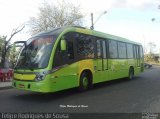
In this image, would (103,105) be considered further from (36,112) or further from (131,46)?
(131,46)

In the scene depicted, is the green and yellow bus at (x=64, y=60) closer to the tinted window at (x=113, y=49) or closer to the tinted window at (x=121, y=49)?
the tinted window at (x=113, y=49)

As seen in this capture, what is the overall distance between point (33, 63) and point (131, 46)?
37.8 feet

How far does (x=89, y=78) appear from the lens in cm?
1552

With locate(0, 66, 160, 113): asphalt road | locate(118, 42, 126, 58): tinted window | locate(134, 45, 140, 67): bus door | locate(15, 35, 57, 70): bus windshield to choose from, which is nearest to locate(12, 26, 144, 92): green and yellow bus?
locate(15, 35, 57, 70): bus windshield

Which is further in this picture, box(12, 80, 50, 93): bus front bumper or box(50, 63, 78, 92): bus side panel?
box(50, 63, 78, 92): bus side panel

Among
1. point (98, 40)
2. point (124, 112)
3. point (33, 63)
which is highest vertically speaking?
point (98, 40)

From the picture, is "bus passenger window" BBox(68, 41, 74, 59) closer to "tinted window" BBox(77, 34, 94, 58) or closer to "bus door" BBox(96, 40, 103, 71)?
"tinted window" BBox(77, 34, 94, 58)

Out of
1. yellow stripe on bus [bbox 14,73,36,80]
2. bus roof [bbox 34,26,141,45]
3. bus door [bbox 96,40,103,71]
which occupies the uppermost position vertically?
bus roof [bbox 34,26,141,45]

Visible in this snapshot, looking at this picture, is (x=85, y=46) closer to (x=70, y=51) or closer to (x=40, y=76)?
(x=70, y=51)

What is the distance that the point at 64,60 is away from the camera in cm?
1317

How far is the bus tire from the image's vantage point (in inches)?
579

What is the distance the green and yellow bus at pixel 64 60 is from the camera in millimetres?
12312

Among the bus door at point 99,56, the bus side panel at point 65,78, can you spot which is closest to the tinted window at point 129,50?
the bus door at point 99,56

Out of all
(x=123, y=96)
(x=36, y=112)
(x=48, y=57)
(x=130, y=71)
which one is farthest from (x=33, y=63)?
(x=130, y=71)
